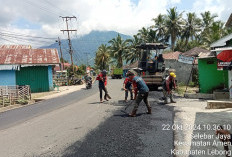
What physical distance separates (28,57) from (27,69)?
147cm

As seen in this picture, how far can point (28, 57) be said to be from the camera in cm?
2078

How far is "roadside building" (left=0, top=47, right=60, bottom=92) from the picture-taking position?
62.6 feet

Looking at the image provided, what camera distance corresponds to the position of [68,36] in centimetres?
3475

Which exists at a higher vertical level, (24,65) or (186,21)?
(186,21)

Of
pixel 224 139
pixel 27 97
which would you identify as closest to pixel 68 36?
pixel 27 97

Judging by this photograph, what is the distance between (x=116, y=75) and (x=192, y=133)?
135 feet

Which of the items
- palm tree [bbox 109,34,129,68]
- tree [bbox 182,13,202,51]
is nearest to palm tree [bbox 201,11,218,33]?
tree [bbox 182,13,202,51]

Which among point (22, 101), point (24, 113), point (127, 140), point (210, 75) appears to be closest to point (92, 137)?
point (127, 140)

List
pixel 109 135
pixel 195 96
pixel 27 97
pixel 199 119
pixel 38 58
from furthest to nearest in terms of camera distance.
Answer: pixel 38 58, pixel 27 97, pixel 195 96, pixel 199 119, pixel 109 135

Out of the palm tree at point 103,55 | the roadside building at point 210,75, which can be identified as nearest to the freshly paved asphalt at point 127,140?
the roadside building at point 210,75

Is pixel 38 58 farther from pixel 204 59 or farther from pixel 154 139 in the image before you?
pixel 154 139

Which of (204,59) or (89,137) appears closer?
(89,137)

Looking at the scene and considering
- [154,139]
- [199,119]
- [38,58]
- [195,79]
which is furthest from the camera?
[38,58]

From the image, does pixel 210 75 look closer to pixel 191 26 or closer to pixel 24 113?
pixel 24 113
